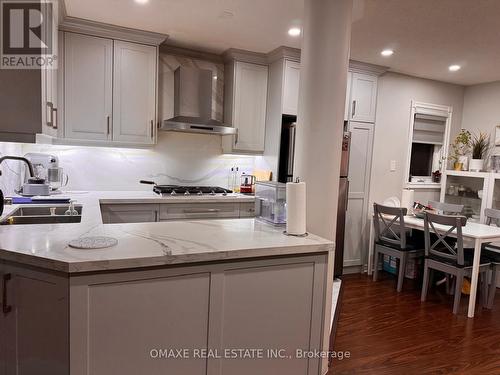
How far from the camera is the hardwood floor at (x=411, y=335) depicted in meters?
2.50

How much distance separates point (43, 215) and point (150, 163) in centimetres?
150

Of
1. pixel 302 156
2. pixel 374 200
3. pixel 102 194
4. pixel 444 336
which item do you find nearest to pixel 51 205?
pixel 102 194

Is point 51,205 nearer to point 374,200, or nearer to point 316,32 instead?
point 316,32

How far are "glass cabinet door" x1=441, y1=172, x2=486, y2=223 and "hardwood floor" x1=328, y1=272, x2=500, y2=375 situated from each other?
1.30 meters

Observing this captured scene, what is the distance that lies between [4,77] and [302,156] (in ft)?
5.06

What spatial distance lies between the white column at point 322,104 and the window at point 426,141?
10.3 feet

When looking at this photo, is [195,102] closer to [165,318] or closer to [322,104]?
[322,104]

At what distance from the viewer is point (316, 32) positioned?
6.41ft

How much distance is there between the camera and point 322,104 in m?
1.96

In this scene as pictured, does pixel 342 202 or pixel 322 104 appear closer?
pixel 322 104

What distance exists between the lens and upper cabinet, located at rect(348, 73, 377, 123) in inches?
165

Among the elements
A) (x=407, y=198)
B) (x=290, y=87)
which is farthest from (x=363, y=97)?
(x=407, y=198)

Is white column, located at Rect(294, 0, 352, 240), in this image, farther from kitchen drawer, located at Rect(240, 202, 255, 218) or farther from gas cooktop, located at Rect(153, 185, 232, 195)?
gas cooktop, located at Rect(153, 185, 232, 195)
